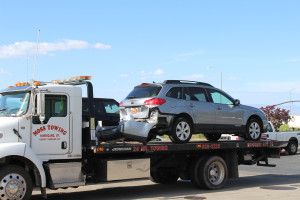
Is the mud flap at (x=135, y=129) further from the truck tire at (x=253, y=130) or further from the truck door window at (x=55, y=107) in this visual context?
the truck tire at (x=253, y=130)

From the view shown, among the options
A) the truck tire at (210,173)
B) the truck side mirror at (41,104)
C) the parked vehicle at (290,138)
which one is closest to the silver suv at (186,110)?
the truck tire at (210,173)

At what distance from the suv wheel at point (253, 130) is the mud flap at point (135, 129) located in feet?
11.7

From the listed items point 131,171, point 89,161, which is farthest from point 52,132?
point 131,171

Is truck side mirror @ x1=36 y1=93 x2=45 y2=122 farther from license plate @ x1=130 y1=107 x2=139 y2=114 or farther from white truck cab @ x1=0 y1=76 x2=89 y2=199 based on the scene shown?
license plate @ x1=130 y1=107 x2=139 y2=114

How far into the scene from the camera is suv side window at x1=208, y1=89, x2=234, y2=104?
12.3 m

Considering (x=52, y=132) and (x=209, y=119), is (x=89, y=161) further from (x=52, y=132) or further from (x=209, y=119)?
(x=209, y=119)

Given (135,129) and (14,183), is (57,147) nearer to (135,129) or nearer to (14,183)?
(14,183)

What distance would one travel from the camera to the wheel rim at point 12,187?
27.0 feet

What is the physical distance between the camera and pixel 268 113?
42.2m

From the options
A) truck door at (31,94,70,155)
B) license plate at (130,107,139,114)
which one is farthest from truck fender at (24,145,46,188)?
license plate at (130,107,139,114)

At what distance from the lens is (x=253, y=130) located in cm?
1309

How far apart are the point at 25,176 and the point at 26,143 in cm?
65

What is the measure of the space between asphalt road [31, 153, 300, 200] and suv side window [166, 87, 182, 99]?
2435 mm

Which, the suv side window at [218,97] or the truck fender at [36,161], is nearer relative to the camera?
the truck fender at [36,161]
